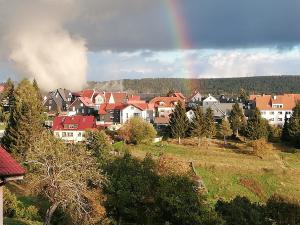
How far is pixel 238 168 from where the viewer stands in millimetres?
49219

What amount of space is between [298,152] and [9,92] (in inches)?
1809

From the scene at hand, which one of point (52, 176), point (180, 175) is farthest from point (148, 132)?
point (52, 176)

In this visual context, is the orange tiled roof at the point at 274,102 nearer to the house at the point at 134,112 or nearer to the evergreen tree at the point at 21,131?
the house at the point at 134,112

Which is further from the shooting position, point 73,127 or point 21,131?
point 73,127

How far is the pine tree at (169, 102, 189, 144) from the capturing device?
6131 centimetres

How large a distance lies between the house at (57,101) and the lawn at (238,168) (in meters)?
40.1

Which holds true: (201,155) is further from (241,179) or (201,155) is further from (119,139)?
(119,139)

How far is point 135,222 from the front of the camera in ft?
89.1

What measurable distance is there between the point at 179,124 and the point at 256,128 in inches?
406

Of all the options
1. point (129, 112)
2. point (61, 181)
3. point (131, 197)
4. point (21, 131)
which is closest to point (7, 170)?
point (61, 181)

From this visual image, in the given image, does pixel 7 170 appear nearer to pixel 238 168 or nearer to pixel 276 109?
pixel 238 168

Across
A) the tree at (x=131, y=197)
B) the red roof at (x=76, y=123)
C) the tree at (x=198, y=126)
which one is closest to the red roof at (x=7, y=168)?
the tree at (x=131, y=197)

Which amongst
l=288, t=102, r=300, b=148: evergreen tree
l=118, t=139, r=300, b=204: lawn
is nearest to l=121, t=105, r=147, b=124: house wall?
l=118, t=139, r=300, b=204: lawn

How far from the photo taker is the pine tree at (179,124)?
61312 millimetres
